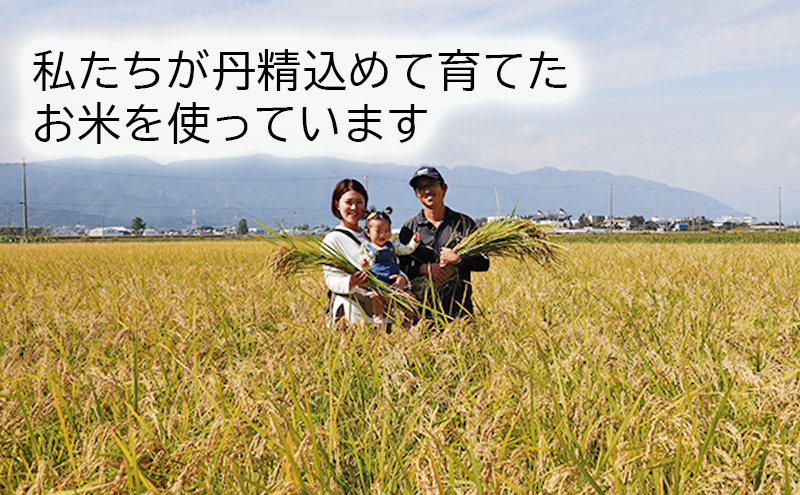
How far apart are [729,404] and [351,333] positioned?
1740mm

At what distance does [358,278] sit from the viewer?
319cm

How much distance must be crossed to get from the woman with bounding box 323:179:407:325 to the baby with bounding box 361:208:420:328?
1.9 inches

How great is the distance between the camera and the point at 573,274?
6793 mm

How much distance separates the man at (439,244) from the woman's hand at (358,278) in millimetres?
444

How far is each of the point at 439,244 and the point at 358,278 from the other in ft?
2.45

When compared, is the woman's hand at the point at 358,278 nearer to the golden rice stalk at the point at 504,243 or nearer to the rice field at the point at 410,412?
Result: the rice field at the point at 410,412

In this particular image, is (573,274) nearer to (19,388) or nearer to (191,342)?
(191,342)

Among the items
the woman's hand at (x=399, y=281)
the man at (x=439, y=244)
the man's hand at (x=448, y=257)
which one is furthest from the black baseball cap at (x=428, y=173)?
the woman's hand at (x=399, y=281)

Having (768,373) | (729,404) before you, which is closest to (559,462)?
(729,404)

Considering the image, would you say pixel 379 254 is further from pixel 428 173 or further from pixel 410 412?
pixel 410 412

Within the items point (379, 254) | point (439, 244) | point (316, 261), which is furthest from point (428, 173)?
point (316, 261)

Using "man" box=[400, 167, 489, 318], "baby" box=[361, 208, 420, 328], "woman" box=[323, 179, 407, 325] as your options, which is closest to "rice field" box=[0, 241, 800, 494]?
"woman" box=[323, 179, 407, 325]

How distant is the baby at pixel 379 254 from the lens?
127 inches

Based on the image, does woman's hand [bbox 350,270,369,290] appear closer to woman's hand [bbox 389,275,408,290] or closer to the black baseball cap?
woman's hand [bbox 389,275,408,290]
